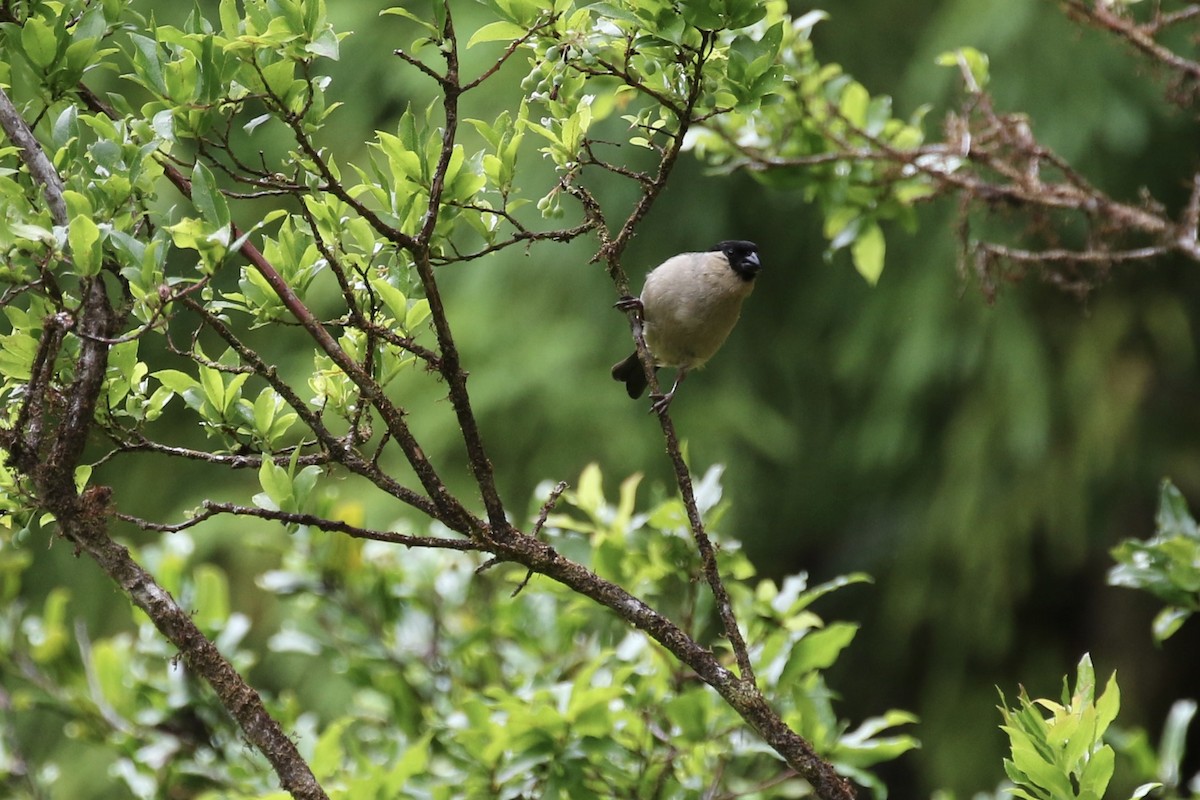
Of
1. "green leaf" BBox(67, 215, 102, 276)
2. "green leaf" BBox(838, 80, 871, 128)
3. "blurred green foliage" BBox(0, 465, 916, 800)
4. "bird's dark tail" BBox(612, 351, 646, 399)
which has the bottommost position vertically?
"blurred green foliage" BBox(0, 465, 916, 800)

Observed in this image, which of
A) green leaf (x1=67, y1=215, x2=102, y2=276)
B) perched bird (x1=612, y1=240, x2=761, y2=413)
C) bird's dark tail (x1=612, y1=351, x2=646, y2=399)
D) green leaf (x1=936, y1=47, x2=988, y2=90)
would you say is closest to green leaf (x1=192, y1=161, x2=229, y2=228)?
green leaf (x1=67, y1=215, x2=102, y2=276)

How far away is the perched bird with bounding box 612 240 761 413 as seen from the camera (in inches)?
136

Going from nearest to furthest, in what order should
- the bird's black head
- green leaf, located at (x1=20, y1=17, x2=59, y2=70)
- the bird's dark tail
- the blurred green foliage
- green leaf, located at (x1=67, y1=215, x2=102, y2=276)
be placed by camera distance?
1. green leaf, located at (x1=67, y1=215, x2=102, y2=276)
2. green leaf, located at (x1=20, y1=17, x2=59, y2=70)
3. the blurred green foliage
4. the bird's black head
5. the bird's dark tail

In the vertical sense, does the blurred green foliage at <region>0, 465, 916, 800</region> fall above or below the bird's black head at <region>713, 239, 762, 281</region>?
below

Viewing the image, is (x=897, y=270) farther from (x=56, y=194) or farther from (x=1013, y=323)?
(x=56, y=194)

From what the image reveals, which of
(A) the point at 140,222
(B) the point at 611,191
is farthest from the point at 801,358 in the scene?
(A) the point at 140,222

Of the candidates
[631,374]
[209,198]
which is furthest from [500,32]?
[631,374]

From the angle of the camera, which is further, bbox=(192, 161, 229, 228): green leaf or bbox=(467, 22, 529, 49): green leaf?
bbox=(467, 22, 529, 49): green leaf

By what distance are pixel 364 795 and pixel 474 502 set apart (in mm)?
3583

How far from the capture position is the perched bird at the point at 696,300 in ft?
11.3

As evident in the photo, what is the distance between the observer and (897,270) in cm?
620

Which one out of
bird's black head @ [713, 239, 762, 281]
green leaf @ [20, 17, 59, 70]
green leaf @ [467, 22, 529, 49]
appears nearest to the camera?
green leaf @ [20, 17, 59, 70]

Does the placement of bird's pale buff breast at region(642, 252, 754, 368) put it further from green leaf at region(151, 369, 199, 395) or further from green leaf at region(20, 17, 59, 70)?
green leaf at region(20, 17, 59, 70)

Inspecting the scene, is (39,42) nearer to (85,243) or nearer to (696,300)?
(85,243)
